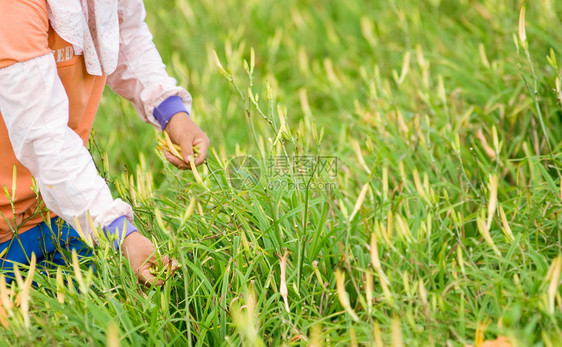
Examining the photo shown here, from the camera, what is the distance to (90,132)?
5.18 feet

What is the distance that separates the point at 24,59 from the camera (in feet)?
3.67

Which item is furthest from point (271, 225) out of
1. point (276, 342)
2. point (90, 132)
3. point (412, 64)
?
point (412, 64)

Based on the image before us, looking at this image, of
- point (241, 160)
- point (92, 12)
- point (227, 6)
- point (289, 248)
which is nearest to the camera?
point (92, 12)

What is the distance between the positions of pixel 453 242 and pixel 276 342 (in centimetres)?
63

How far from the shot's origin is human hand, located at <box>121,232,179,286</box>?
1277 millimetres

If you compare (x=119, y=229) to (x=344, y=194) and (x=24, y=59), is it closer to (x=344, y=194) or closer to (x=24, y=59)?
(x=24, y=59)

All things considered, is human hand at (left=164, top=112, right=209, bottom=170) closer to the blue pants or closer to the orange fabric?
the orange fabric

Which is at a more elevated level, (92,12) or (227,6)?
(92,12)

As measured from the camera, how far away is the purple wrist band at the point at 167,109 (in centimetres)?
158

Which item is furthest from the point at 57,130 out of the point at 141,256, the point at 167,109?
the point at 167,109

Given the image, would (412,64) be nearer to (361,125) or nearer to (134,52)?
(361,125)

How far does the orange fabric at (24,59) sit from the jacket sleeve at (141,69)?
0.11 m

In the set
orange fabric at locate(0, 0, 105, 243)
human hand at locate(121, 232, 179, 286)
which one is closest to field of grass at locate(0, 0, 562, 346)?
human hand at locate(121, 232, 179, 286)

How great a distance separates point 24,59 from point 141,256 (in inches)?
18.1
